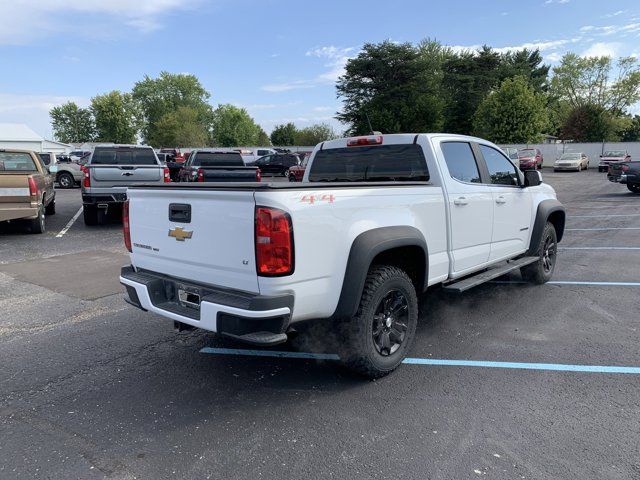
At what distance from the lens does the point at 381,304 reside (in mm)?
3756

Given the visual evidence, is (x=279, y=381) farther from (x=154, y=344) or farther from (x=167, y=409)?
(x=154, y=344)

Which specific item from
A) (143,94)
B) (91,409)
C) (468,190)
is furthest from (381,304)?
(143,94)

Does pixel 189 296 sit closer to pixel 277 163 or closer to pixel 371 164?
pixel 371 164

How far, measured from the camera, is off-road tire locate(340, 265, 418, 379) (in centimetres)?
347

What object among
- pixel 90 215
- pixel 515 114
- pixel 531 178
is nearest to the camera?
pixel 531 178

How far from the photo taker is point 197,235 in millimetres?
3357

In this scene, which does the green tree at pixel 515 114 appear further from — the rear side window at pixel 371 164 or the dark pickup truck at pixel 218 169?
the rear side window at pixel 371 164

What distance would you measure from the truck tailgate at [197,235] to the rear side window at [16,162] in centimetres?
920

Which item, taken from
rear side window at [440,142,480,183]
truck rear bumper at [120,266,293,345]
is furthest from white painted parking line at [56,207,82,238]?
rear side window at [440,142,480,183]

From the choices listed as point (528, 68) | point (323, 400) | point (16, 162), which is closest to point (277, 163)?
point (16, 162)

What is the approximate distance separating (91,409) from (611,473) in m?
3.25

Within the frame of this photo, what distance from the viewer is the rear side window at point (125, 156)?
1195 centimetres

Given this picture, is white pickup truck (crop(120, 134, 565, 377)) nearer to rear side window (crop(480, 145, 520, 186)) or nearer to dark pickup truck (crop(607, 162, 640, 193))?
rear side window (crop(480, 145, 520, 186))

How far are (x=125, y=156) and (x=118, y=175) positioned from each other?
1.30 meters
